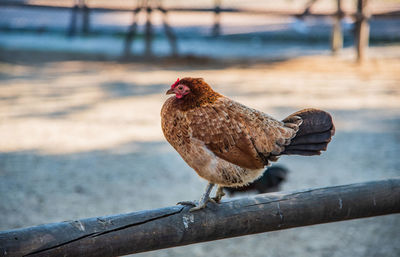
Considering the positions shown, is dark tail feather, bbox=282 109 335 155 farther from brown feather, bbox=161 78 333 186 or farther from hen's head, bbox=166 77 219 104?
hen's head, bbox=166 77 219 104

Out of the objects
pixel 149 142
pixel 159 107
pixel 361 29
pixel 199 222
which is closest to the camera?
pixel 199 222

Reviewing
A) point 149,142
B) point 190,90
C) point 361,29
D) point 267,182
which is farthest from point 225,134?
point 361,29

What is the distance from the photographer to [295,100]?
7734 mm

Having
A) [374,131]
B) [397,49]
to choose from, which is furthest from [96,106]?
[397,49]

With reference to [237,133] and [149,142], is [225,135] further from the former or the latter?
[149,142]

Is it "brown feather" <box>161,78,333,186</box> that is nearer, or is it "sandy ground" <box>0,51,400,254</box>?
"brown feather" <box>161,78,333,186</box>

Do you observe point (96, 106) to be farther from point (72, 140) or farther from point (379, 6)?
point (379, 6)

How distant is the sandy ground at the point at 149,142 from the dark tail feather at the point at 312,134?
5.57 feet

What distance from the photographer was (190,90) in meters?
2.08

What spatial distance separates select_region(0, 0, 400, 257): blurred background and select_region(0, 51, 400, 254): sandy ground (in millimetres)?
17

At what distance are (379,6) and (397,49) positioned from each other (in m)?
5.26

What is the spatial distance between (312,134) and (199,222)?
0.62 m

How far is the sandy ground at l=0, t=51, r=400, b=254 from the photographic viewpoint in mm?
A: 3984

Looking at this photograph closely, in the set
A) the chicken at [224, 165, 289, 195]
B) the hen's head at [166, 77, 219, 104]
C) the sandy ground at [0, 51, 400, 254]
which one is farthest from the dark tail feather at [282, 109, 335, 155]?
the chicken at [224, 165, 289, 195]
